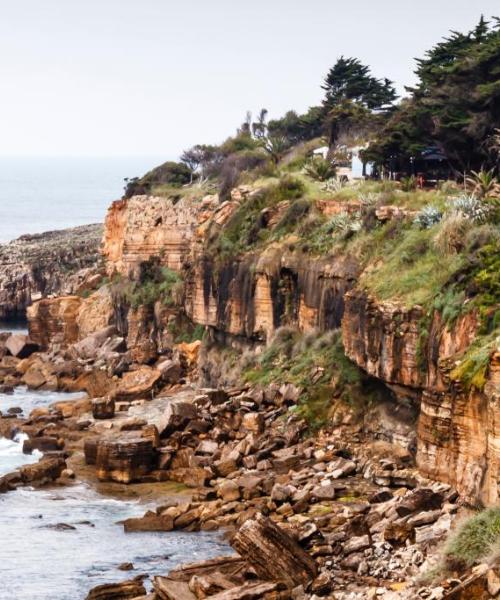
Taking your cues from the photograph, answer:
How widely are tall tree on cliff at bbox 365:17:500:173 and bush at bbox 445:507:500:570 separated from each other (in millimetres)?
22405

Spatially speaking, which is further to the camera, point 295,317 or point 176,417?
point 295,317

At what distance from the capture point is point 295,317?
45.0m

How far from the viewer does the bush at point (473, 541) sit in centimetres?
2295

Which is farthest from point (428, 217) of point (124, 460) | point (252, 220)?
point (252, 220)

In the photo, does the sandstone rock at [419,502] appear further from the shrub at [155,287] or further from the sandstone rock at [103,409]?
the shrub at [155,287]

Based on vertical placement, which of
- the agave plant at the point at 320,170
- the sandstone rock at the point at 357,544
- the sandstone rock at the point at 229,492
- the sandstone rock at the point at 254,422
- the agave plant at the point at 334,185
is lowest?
the sandstone rock at the point at 229,492

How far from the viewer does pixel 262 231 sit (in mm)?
49969

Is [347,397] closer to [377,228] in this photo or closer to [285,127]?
[377,228]

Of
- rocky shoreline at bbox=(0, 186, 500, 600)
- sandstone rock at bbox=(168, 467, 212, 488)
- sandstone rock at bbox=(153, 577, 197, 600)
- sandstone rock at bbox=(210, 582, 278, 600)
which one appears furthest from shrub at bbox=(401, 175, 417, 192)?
sandstone rock at bbox=(210, 582, 278, 600)

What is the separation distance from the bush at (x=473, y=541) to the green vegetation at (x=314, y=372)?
A: 1356cm

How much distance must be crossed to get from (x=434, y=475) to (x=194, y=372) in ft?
74.6

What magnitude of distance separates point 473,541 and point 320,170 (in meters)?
32.4

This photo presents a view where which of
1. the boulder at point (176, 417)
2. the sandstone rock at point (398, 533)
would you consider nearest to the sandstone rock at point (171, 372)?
the boulder at point (176, 417)

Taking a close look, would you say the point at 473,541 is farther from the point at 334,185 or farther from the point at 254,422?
the point at 334,185
